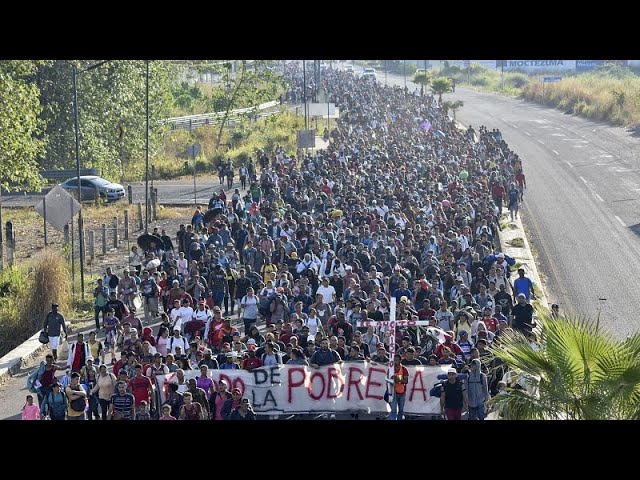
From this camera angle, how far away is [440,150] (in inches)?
1661

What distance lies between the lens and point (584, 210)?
37094 millimetres

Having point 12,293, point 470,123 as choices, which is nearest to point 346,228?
point 12,293

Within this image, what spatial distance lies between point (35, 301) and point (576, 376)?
15.5 meters

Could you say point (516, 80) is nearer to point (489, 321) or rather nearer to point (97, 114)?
point (97, 114)

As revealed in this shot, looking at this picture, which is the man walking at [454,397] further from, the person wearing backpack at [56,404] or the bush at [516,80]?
the bush at [516,80]

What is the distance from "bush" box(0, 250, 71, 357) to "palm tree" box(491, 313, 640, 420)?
47.1ft

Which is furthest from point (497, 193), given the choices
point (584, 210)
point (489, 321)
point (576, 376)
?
point (576, 376)

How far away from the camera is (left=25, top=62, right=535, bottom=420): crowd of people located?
14.5 metres

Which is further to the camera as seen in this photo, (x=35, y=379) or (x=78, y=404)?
(x=35, y=379)

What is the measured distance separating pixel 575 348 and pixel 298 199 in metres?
20.6

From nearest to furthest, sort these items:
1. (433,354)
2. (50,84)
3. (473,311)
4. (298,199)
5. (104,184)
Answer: (433,354) < (473,311) < (298,199) < (104,184) < (50,84)

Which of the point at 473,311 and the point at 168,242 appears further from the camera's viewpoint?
the point at 168,242

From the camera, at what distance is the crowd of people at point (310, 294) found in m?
14.5
